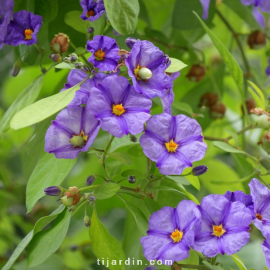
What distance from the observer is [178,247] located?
0.51m

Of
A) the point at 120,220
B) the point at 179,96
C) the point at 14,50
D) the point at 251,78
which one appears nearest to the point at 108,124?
the point at 14,50

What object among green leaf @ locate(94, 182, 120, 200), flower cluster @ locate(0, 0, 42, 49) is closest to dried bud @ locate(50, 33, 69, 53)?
flower cluster @ locate(0, 0, 42, 49)

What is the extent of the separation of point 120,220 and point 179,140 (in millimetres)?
936

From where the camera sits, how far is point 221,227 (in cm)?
54

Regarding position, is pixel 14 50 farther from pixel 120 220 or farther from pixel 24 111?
pixel 120 220

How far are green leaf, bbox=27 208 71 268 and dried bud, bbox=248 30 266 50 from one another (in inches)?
27.5

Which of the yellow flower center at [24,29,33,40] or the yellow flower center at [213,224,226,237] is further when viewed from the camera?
the yellow flower center at [24,29,33,40]

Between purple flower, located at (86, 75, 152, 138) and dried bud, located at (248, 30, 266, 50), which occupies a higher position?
purple flower, located at (86, 75, 152, 138)

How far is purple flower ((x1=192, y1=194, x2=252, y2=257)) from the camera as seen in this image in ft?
1.67

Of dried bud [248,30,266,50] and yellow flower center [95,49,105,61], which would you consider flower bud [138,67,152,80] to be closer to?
yellow flower center [95,49,105,61]

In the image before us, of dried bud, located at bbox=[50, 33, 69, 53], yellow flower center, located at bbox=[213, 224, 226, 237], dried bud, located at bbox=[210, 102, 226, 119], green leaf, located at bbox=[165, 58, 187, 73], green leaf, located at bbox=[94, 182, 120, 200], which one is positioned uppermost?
green leaf, located at bbox=[165, 58, 187, 73]

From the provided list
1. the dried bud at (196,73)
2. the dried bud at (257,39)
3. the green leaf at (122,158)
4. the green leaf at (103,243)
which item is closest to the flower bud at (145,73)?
the green leaf at (122,158)

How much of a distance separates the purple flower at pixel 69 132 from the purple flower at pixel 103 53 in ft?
0.22

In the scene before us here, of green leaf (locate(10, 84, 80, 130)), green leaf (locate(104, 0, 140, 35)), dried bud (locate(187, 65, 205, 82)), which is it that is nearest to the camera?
green leaf (locate(10, 84, 80, 130))
